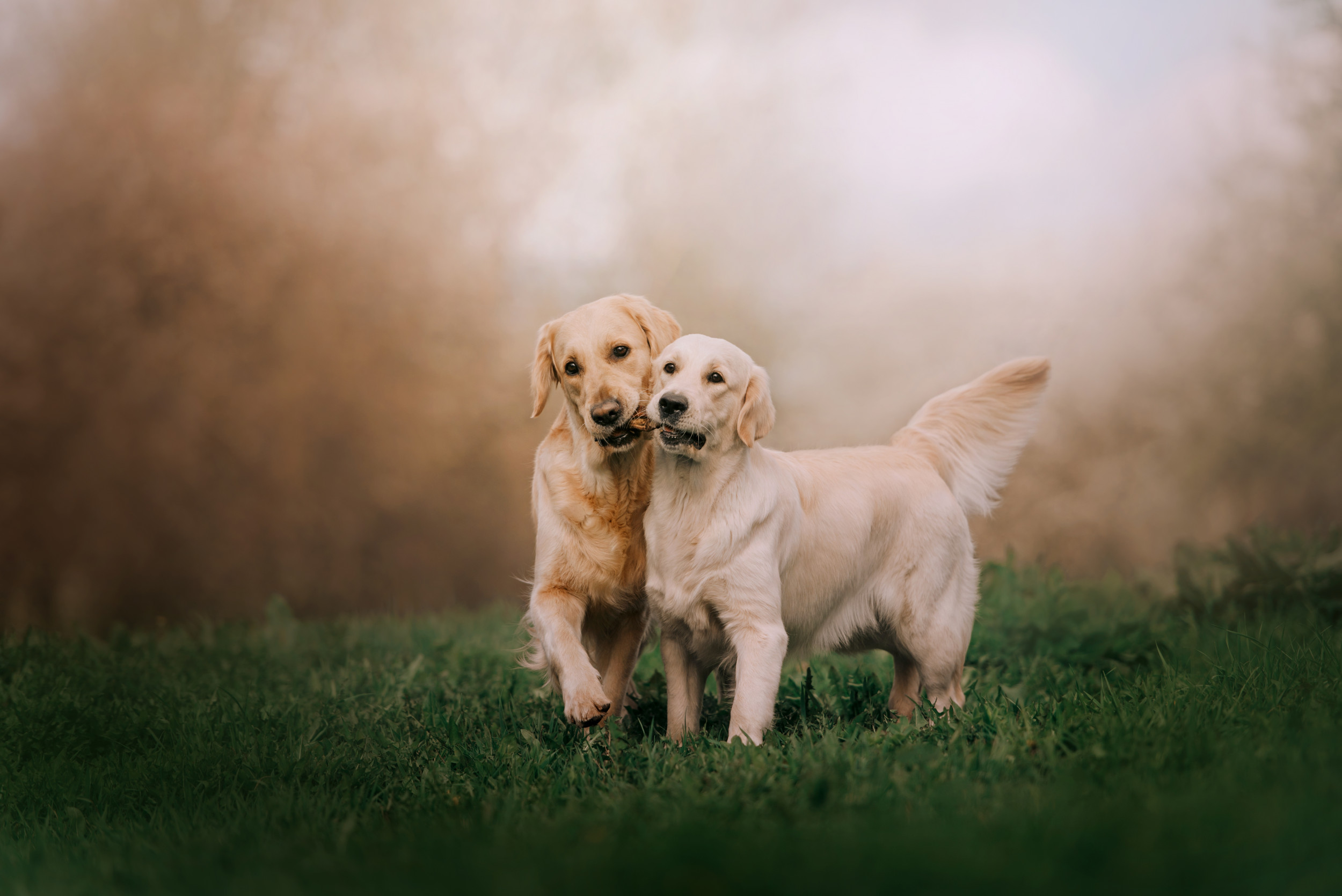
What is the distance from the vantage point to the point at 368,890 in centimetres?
172

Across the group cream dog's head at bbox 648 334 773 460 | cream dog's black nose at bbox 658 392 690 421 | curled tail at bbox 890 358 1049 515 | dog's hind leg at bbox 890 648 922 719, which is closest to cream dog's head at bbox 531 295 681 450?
cream dog's head at bbox 648 334 773 460

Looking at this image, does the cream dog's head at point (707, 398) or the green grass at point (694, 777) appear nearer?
the green grass at point (694, 777)

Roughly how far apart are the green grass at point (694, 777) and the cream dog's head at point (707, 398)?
100 centimetres

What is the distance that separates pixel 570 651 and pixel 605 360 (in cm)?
106

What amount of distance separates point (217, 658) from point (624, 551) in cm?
323

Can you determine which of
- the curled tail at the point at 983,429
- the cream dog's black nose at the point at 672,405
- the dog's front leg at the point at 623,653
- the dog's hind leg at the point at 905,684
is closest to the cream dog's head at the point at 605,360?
the cream dog's black nose at the point at 672,405

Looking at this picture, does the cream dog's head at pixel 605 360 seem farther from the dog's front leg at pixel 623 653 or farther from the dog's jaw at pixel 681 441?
the dog's front leg at pixel 623 653

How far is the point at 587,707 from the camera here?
3217mm

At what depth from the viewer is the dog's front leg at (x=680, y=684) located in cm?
348

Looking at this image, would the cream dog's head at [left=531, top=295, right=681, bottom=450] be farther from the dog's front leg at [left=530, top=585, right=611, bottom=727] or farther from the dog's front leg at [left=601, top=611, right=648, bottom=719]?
Answer: the dog's front leg at [left=601, top=611, right=648, bottom=719]

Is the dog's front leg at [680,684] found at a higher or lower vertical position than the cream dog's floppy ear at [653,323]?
lower

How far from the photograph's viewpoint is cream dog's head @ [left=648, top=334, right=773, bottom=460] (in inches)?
123

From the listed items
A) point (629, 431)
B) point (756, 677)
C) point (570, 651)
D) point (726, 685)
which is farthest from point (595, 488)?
point (726, 685)

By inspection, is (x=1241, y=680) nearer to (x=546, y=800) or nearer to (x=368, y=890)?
(x=546, y=800)
